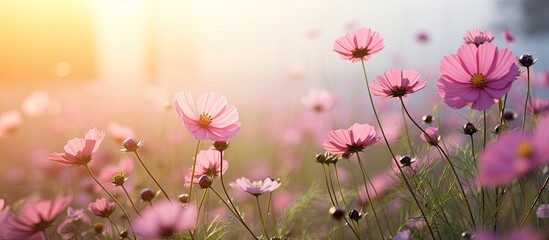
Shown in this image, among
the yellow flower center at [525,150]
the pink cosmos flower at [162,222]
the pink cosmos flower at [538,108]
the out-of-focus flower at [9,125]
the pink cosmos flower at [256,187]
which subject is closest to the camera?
the yellow flower center at [525,150]

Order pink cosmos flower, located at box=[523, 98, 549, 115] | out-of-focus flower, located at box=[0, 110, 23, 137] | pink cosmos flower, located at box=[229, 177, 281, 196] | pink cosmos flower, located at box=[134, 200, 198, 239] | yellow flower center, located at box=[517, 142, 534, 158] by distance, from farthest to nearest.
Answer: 1. out-of-focus flower, located at box=[0, 110, 23, 137]
2. pink cosmos flower, located at box=[523, 98, 549, 115]
3. pink cosmos flower, located at box=[229, 177, 281, 196]
4. pink cosmos flower, located at box=[134, 200, 198, 239]
5. yellow flower center, located at box=[517, 142, 534, 158]

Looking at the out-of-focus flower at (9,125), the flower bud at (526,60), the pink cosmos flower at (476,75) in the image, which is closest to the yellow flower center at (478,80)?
the pink cosmos flower at (476,75)

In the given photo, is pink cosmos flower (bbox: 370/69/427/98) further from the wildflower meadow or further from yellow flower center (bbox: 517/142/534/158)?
yellow flower center (bbox: 517/142/534/158)

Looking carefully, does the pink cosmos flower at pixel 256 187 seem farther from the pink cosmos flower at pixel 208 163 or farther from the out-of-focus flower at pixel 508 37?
the out-of-focus flower at pixel 508 37

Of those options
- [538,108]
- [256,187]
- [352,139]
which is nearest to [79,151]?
[256,187]

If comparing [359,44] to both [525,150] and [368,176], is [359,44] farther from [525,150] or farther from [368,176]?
[525,150]

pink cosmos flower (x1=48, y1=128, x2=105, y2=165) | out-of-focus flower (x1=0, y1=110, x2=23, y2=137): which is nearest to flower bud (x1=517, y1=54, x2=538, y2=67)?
pink cosmos flower (x1=48, y1=128, x2=105, y2=165)
